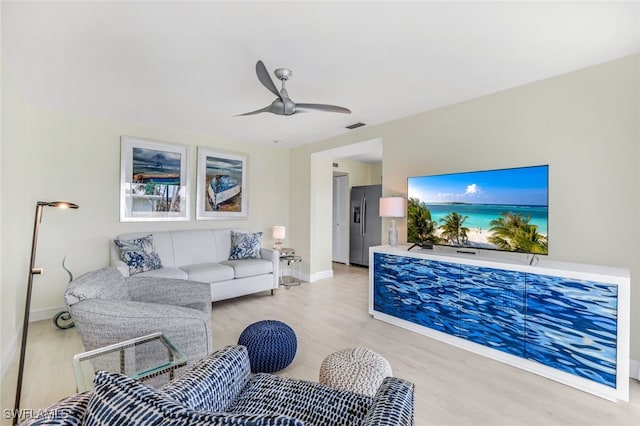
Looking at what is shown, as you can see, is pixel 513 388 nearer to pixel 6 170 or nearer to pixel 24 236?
pixel 6 170

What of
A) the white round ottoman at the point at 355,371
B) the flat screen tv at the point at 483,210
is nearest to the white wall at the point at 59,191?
the white round ottoman at the point at 355,371

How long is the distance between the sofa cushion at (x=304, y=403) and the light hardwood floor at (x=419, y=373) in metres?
0.79

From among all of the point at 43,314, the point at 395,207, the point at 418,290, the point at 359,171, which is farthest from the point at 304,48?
the point at 359,171

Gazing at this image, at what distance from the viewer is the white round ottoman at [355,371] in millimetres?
1767

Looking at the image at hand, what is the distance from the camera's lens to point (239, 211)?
199 inches

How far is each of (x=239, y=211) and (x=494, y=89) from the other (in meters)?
3.92

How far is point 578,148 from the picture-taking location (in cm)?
251

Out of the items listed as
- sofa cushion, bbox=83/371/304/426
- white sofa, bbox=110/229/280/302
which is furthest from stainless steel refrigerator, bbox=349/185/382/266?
sofa cushion, bbox=83/371/304/426

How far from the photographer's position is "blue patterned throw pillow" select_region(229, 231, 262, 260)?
4520mm

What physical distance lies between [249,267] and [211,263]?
0.58 meters

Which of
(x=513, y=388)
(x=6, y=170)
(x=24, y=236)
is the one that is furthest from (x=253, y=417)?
(x=24, y=236)

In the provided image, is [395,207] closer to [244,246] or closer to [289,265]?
[244,246]

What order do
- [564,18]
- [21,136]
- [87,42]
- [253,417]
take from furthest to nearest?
[21,136]
[87,42]
[564,18]
[253,417]

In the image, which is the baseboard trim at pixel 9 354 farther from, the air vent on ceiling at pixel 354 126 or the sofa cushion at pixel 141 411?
the air vent on ceiling at pixel 354 126
